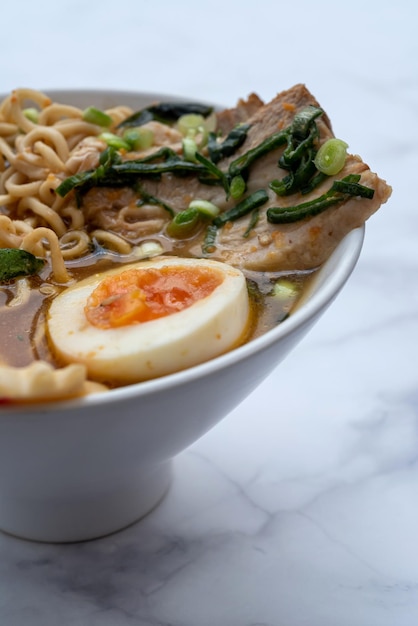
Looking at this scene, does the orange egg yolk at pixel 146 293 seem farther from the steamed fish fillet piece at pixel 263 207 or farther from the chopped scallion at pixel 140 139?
the chopped scallion at pixel 140 139

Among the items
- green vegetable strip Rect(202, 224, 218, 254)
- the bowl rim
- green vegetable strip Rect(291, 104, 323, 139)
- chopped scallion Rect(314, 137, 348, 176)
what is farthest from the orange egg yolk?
green vegetable strip Rect(291, 104, 323, 139)

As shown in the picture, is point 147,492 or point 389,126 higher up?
point 389,126

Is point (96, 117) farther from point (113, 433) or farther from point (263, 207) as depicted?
point (113, 433)

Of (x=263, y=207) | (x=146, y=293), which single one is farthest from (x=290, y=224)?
(x=146, y=293)

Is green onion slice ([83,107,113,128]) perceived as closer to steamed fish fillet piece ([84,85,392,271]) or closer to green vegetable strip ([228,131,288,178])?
steamed fish fillet piece ([84,85,392,271])

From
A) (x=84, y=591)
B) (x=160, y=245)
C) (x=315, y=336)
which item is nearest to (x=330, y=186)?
(x=160, y=245)

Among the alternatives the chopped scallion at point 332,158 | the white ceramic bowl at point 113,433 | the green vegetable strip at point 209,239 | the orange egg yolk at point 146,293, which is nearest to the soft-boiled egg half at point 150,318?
the orange egg yolk at point 146,293

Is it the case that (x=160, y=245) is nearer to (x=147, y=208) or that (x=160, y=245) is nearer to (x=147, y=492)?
(x=147, y=208)
